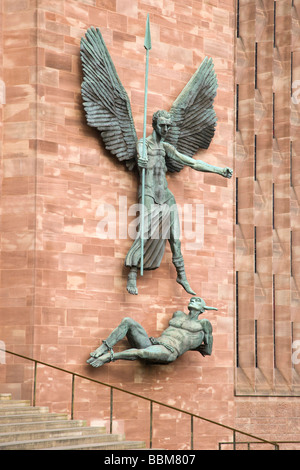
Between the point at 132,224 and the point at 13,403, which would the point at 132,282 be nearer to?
the point at 132,224

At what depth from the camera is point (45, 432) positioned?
1430 centimetres

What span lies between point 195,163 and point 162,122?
3.04ft

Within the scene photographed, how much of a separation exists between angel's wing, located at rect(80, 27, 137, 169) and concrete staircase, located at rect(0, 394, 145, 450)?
4825mm

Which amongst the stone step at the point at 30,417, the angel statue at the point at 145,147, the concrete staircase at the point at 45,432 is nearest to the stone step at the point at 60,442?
the concrete staircase at the point at 45,432

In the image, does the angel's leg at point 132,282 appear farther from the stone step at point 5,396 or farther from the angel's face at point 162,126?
the stone step at point 5,396

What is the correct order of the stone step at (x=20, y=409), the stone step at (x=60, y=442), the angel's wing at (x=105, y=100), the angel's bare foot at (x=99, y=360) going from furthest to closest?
the angel's wing at (x=105, y=100) < the angel's bare foot at (x=99, y=360) < the stone step at (x=20, y=409) < the stone step at (x=60, y=442)

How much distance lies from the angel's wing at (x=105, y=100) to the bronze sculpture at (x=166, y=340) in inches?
117

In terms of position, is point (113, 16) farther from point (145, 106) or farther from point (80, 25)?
point (145, 106)

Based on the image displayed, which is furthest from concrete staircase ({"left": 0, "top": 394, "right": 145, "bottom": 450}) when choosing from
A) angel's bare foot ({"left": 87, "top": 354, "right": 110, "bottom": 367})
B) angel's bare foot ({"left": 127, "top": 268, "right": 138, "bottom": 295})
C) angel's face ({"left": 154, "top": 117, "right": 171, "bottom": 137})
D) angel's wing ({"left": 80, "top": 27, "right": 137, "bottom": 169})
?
angel's face ({"left": 154, "top": 117, "right": 171, "bottom": 137})

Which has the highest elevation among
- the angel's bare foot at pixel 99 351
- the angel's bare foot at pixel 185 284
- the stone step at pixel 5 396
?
the angel's bare foot at pixel 185 284

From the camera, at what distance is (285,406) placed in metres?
20.2

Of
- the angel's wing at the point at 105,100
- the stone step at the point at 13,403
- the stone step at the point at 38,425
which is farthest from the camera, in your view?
the angel's wing at the point at 105,100

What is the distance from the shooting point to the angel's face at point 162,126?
17.9 m
